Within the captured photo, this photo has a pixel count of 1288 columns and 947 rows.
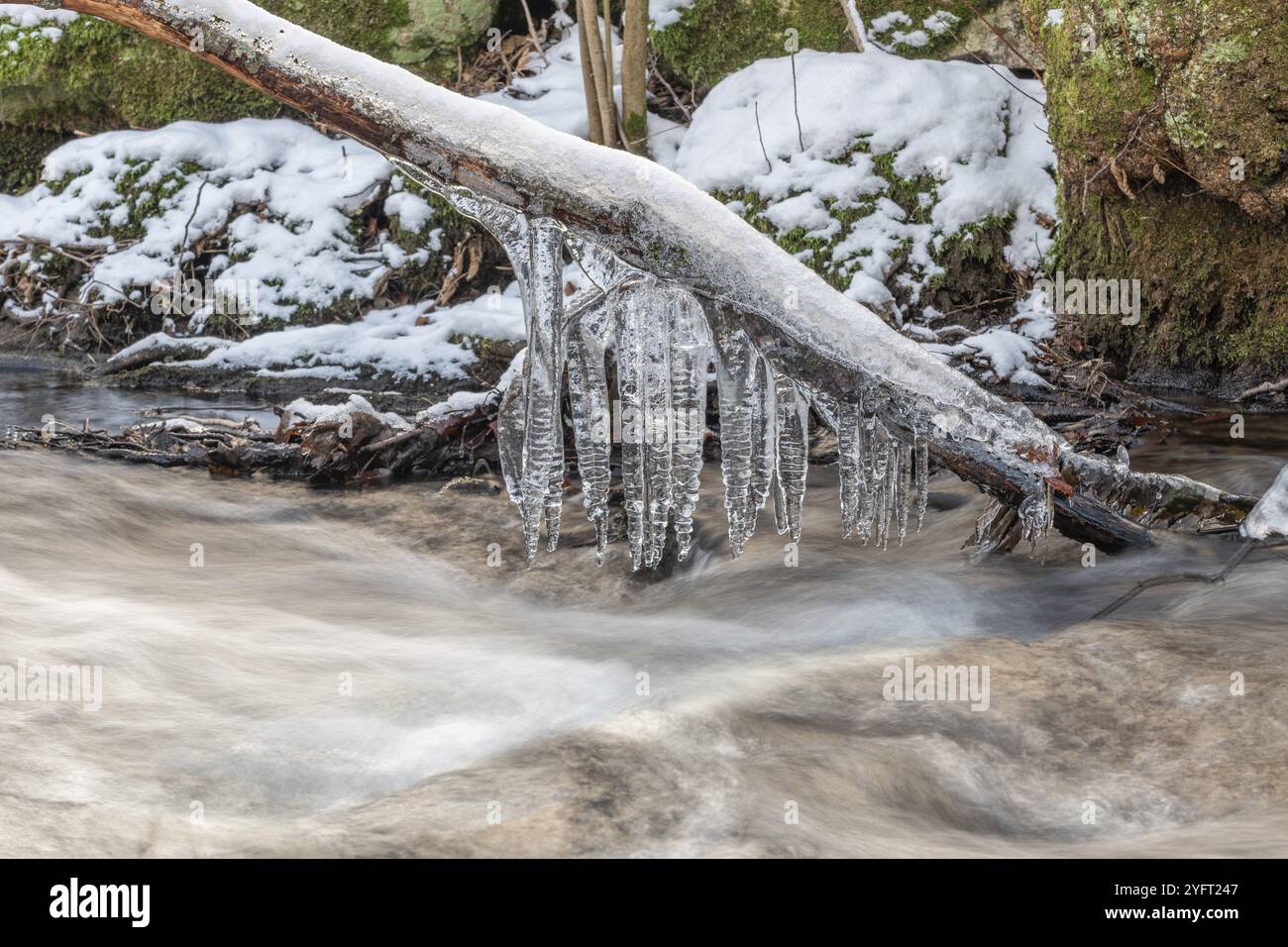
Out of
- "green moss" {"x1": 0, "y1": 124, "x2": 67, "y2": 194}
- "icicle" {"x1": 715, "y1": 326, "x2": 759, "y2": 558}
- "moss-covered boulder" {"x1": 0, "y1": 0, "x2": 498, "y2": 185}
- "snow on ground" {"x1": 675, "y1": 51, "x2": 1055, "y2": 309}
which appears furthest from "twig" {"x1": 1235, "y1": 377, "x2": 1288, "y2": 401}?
"green moss" {"x1": 0, "y1": 124, "x2": 67, "y2": 194}

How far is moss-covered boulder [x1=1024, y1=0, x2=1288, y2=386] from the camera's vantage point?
15.4 feet

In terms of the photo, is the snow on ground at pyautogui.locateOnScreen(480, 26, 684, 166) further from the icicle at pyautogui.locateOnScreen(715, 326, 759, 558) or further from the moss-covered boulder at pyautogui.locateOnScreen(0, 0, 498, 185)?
the icicle at pyautogui.locateOnScreen(715, 326, 759, 558)

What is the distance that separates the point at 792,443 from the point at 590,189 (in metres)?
0.83

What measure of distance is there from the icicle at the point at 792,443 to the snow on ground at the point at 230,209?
5.02 m

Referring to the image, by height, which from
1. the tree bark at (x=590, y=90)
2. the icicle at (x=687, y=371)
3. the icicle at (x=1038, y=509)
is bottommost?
the icicle at (x=1038, y=509)

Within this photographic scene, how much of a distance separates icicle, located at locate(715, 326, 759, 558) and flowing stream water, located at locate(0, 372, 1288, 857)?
18.1 inches

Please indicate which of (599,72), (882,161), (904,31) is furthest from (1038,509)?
(904,31)

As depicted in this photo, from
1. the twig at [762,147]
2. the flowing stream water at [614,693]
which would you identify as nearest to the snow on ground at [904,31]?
the twig at [762,147]

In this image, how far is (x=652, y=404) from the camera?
110 inches

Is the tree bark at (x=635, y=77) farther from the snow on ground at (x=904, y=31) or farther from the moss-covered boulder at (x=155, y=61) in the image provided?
the moss-covered boulder at (x=155, y=61)

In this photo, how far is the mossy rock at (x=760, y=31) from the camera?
746cm

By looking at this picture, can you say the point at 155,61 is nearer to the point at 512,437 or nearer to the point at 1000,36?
the point at 1000,36

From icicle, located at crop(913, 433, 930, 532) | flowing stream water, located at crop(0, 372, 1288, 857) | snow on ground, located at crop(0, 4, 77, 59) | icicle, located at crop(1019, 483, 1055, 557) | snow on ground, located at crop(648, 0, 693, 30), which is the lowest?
flowing stream water, located at crop(0, 372, 1288, 857)

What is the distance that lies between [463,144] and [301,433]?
9.05ft
